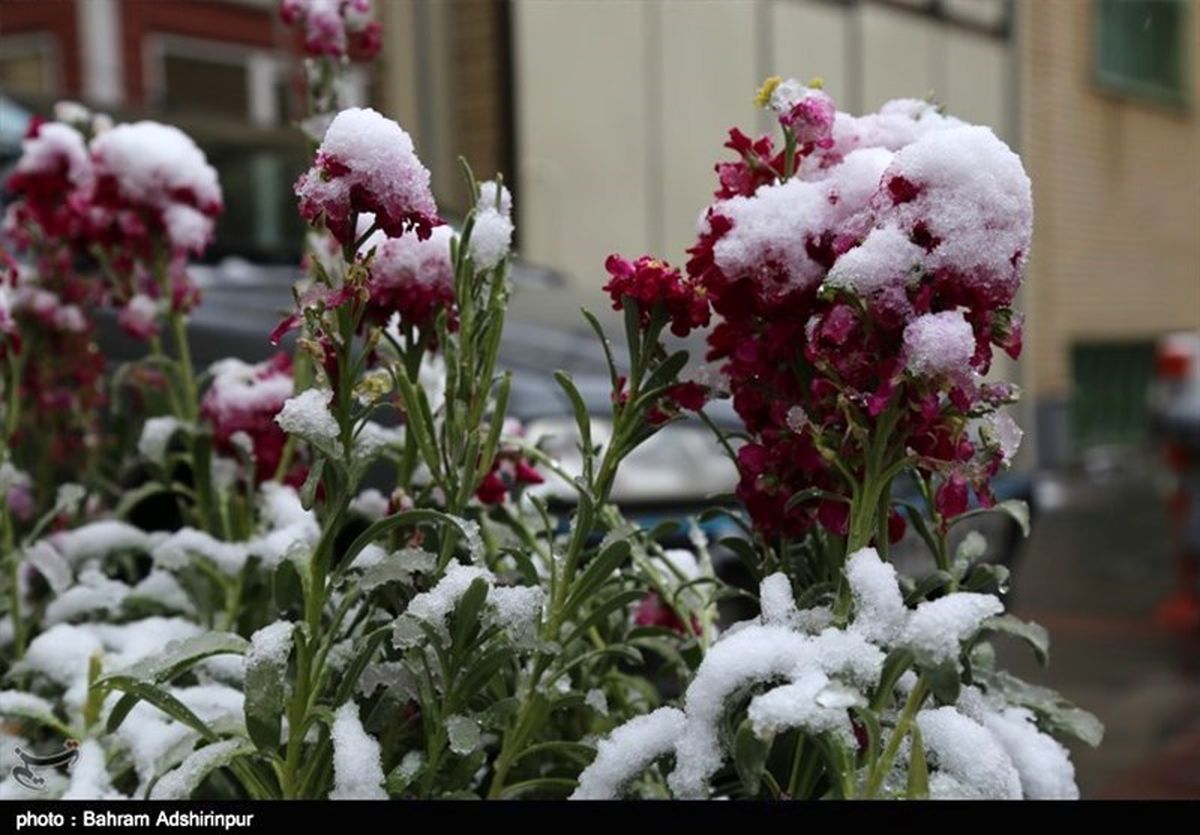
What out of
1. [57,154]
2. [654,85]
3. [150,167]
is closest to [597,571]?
[150,167]

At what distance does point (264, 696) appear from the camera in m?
1.54

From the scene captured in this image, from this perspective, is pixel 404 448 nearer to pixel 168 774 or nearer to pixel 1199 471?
pixel 168 774

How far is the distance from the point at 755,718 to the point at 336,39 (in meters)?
1.33

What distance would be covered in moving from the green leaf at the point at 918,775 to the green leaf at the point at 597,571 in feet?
1.21

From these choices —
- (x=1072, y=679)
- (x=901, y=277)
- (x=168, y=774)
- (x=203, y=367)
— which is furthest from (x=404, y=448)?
(x=1072, y=679)

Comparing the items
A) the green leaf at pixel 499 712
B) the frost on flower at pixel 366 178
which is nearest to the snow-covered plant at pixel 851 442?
the green leaf at pixel 499 712

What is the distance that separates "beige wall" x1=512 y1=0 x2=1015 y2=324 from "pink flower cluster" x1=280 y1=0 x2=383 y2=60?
32cm

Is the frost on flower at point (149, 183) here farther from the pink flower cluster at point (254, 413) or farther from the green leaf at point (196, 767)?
the green leaf at point (196, 767)

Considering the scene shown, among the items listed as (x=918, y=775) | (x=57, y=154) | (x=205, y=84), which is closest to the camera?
(x=918, y=775)

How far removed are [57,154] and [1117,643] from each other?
4.50 metres

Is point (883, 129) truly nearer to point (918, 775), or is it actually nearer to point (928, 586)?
point (928, 586)

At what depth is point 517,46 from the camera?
8.33m

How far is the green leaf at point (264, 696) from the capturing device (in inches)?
60.6

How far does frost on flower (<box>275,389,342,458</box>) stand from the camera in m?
1.50
